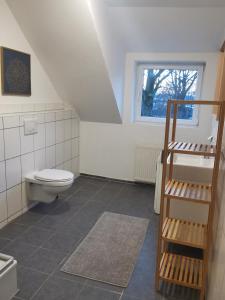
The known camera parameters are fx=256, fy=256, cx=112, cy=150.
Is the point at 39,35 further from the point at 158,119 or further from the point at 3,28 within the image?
the point at 158,119

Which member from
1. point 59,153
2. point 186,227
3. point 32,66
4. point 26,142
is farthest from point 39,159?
point 186,227

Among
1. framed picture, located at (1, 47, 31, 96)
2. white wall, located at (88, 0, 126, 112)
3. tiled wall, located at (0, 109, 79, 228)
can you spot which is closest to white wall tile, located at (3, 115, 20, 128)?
tiled wall, located at (0, 109, 79, 228)

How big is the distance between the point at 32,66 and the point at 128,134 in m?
1.55

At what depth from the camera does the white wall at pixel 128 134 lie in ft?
10.4

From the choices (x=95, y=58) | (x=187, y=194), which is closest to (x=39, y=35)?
(x=95, y=58)

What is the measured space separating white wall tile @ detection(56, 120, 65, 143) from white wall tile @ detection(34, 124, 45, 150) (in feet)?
1.01

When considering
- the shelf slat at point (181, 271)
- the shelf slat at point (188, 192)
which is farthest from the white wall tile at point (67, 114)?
the shelf slat at point (181, 271)

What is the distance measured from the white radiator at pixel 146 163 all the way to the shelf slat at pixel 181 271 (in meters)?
1.70

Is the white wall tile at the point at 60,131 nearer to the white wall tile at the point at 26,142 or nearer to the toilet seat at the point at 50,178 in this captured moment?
the white wall tile at the point at 26,142

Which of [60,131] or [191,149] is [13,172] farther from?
[191,149]

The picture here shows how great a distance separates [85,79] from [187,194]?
195cm

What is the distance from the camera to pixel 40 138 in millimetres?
2871

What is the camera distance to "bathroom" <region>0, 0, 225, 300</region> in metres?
1.95

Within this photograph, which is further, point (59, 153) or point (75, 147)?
point (75, 147)
